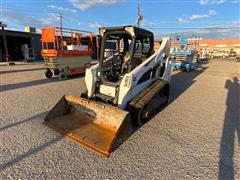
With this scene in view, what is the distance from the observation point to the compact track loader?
324 cm

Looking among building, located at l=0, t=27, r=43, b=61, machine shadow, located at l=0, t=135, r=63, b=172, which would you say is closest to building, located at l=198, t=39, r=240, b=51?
building, located at l=0, t=27, r=43, b=61

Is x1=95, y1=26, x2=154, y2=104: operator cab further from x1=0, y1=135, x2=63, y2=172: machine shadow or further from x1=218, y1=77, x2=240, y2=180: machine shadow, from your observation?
x1=218, y1=77, x2=240, y2=180: machine shadow

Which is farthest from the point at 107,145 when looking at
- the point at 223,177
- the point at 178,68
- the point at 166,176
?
the point at 178,68

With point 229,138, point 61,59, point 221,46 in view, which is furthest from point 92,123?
point 221,46

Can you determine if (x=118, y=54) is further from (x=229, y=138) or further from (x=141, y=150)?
(x=229, y=138)

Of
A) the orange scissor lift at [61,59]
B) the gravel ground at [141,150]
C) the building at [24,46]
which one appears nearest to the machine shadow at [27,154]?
the gravel ground at [141,150]

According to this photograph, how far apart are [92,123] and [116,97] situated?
80 centimetres

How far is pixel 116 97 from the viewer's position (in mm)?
3955

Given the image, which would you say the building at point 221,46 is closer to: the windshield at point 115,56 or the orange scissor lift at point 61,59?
the orange scissor lift at point 61,59

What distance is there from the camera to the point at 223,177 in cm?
241

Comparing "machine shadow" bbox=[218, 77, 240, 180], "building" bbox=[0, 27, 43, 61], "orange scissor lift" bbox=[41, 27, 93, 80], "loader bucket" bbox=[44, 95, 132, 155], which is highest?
"building" bbox=[0, 27, 43, 61]

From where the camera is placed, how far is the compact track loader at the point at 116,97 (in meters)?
3.24

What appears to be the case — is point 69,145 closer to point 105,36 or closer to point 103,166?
point 103,166

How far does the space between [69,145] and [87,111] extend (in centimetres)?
94
